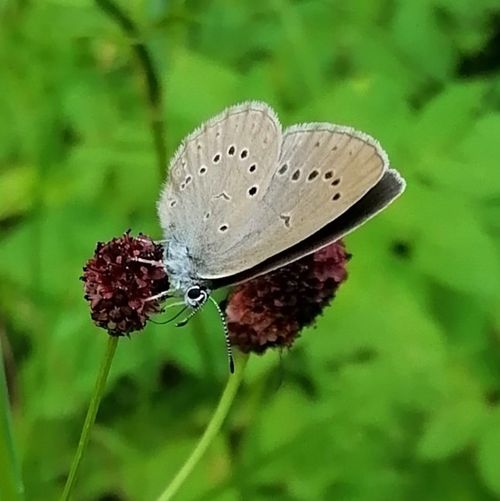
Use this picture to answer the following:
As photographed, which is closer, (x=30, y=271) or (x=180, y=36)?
(x=30, y=271)

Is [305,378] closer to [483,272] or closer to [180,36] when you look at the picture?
[483,272]

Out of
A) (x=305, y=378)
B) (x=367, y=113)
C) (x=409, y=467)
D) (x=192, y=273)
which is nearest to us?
(x=192, y=273)

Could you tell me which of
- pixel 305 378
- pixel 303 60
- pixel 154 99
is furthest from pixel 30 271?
pixel 303 60

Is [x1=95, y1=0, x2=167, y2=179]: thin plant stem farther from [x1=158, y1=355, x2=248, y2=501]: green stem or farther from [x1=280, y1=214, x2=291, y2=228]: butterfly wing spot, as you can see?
[x1=158, y1=355, x2=248, y2=501]: green stem

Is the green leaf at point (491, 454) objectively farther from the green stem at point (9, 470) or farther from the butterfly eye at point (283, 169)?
the green stem at point (9, 470)

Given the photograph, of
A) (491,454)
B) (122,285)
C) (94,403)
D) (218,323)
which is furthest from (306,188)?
(491,454)

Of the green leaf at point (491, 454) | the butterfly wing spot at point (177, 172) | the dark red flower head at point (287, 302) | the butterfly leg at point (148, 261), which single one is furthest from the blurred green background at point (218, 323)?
the butterfly leg at point (148, 261)

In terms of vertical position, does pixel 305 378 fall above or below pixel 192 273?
Answer: below

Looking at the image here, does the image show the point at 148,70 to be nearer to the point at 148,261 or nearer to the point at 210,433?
the point at 148,261
